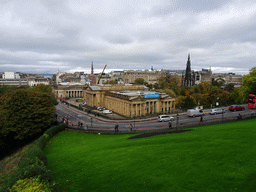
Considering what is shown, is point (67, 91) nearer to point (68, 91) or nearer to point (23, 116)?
point (68, 91)

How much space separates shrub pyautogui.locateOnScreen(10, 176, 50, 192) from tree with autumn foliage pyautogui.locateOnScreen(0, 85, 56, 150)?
30.6 meters

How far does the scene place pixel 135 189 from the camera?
13.1m

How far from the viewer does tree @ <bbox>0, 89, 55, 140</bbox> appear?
40.2m

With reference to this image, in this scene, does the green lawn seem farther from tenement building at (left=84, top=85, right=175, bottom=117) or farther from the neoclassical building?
the neoclassical building

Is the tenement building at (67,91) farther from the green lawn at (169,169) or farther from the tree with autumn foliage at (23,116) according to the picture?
the green lawn at (169,169)

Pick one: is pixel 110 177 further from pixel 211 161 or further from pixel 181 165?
pixel 211 161

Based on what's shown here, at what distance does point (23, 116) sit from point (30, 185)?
3262 centimetres

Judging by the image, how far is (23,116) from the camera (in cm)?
4081

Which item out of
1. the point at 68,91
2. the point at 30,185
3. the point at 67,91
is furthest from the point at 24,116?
the point at 68,91

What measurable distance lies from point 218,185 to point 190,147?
739 cm

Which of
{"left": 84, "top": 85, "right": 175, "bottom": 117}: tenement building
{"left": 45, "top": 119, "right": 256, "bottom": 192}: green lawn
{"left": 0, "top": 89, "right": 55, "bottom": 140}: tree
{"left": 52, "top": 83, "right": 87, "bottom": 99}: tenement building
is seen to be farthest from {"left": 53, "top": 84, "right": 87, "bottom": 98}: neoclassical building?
{"left": 45, "top": 119, "right": 256, "bottom": 192}: green lawn

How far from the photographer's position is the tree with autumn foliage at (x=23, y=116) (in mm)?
40188

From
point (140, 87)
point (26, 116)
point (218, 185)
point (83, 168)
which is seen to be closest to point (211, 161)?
point (218, 185)

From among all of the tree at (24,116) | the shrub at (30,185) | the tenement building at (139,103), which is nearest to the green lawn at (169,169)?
the shrub at (30,185)
